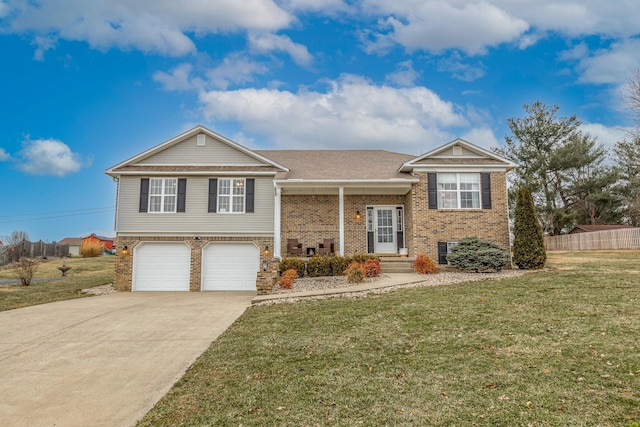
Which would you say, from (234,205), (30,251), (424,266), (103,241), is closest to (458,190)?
(424,266)

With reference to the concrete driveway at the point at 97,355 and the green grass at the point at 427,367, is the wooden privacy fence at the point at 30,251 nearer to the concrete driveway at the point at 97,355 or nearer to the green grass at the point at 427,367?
the concrete driveway at the point at 97,355

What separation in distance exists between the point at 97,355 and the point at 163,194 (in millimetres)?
9990

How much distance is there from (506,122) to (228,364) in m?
36.1

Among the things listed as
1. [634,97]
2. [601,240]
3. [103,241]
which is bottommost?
[601,240]

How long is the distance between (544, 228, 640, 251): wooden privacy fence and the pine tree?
48.7 ft

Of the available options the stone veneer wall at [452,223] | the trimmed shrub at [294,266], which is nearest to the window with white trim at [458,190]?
the stone veneer wall at [452,223]

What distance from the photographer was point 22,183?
115 feet

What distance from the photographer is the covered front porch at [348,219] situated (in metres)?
16.2

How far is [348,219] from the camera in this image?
16391mm

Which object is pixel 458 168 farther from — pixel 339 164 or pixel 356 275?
pixel 356 275

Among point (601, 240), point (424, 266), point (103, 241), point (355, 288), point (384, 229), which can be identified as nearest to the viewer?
point (355, 288)

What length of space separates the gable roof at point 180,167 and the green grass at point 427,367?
27.9 ft

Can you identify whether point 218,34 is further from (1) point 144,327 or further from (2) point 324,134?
(1) point 144,327

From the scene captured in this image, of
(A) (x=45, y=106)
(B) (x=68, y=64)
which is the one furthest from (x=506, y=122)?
(A) (x=45, y=106)
